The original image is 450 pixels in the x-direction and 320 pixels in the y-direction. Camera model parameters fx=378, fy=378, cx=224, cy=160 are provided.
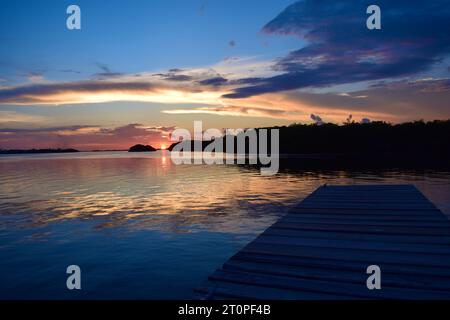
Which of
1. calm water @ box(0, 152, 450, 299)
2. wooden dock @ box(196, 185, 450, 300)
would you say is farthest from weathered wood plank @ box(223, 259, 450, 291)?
calm water @ box(0, 152, 450, 299)

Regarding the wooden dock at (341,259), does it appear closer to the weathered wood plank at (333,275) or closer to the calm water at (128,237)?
the weathered wood plank at (333,275)

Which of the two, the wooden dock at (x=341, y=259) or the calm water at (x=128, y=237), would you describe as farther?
the calm water at (x=128, y=237)

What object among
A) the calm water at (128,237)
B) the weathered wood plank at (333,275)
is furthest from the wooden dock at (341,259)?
the calm water at (128,237)

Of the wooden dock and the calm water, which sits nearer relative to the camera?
the wooden dock

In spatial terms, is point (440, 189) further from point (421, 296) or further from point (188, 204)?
point (421, 296)

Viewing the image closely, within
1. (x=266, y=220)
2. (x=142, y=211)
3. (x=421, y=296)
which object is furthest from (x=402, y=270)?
(x=142, y=211)

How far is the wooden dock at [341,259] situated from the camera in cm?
538

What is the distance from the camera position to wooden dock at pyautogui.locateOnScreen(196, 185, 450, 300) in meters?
5.38

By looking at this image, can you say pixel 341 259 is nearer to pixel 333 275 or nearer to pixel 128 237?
pixel 333 275

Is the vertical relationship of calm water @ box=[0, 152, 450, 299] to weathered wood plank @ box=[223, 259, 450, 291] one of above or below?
below

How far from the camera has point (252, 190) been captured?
2566 cm

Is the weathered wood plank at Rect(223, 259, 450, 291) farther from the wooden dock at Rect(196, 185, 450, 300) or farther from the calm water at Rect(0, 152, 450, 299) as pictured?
the calm water at Rect(0, 152, 450, 299)

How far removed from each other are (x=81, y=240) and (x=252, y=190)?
47.8 ft

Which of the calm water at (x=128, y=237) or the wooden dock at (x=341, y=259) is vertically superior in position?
the wooden dock at (x=341, y=259)
